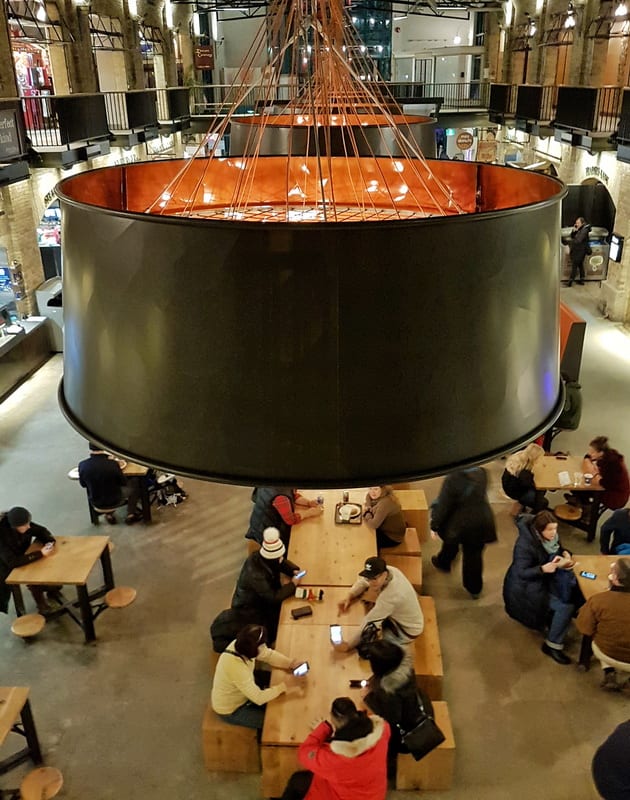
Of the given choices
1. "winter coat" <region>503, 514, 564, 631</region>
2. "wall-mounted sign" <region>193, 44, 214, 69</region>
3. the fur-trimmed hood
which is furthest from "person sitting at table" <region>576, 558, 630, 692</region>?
"wall-mounted sign" <region>193, 44, 214, 69</region>

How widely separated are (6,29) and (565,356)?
10.9 meters

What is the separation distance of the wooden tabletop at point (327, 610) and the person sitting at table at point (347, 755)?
4.14 ft

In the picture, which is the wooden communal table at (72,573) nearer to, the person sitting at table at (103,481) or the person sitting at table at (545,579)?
the person sitting at table at (103,481)

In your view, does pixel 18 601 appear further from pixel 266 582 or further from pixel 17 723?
pixel 266 582

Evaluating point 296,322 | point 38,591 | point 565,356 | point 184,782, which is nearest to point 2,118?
point 38,591

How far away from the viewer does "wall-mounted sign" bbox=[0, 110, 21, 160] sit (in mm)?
11625

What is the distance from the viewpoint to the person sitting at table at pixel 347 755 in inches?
153

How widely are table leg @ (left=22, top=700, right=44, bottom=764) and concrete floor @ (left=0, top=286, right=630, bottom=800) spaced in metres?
0.12

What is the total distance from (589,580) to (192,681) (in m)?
3.34

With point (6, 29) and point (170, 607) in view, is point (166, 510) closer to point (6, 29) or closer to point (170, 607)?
point (170, 607)

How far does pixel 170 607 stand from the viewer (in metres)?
6.57

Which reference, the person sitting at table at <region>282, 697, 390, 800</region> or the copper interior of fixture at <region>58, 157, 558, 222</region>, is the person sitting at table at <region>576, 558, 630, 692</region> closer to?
the person sitting at table at <region>282, 697, 390, 800</region>

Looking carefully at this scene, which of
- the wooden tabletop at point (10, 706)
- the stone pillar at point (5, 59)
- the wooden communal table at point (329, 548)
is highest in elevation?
the stone pillar at point (5, 59)

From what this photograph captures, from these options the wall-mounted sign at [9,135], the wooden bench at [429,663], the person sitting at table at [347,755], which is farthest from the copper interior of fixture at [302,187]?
the wall-mounted sign at [9,135]
